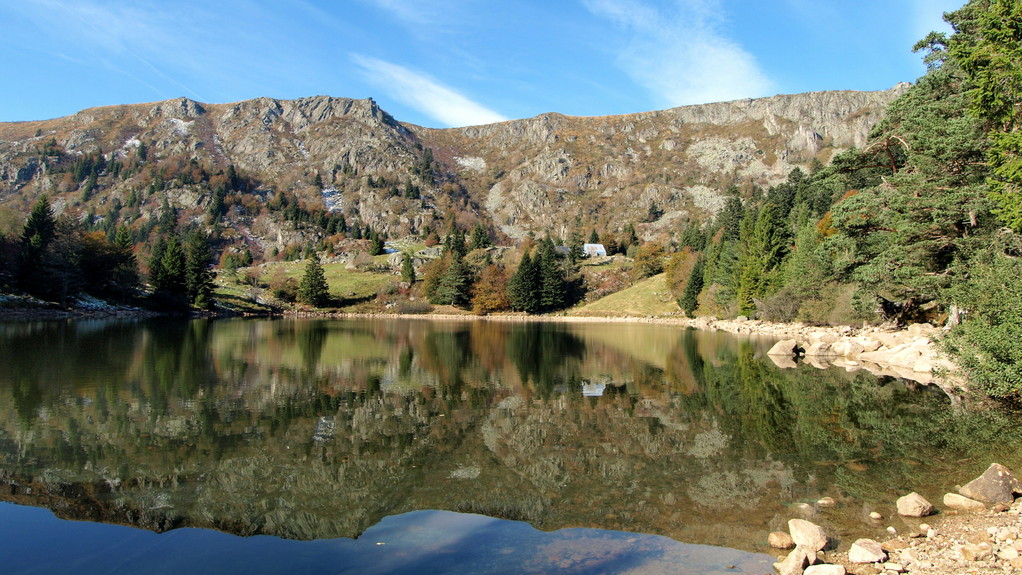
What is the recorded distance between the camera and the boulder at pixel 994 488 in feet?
26.6

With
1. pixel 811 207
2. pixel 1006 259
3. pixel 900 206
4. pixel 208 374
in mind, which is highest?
pixel 811 207

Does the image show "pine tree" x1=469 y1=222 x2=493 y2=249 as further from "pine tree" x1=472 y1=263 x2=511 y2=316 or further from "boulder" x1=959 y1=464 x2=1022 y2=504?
"boulder" x1=959 y1=464 x2=1022 y2=504

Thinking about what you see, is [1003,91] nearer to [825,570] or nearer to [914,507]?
[914,507]

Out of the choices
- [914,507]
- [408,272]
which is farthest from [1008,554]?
[408,272]

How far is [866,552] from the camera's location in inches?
245

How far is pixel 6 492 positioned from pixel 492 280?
84489 millimetres

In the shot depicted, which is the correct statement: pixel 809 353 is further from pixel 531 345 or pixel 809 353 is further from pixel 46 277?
pixel 46 277

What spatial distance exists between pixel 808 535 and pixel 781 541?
35 cm

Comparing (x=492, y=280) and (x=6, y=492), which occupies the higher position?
(x=492, y=280)

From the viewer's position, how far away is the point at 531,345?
125ft

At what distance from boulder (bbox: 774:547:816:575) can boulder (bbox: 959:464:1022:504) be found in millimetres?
4171

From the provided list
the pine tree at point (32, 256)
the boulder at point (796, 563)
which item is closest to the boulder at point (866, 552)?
the boulder at point (796, 563)

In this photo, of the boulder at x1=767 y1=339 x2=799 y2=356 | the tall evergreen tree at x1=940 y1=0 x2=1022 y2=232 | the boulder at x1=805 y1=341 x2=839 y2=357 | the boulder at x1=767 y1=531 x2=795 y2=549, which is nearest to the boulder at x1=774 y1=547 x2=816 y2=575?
the boulder at x1=767 y1=531 x2=795 y2=549

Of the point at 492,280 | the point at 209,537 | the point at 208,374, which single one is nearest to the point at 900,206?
the point at 209,537
